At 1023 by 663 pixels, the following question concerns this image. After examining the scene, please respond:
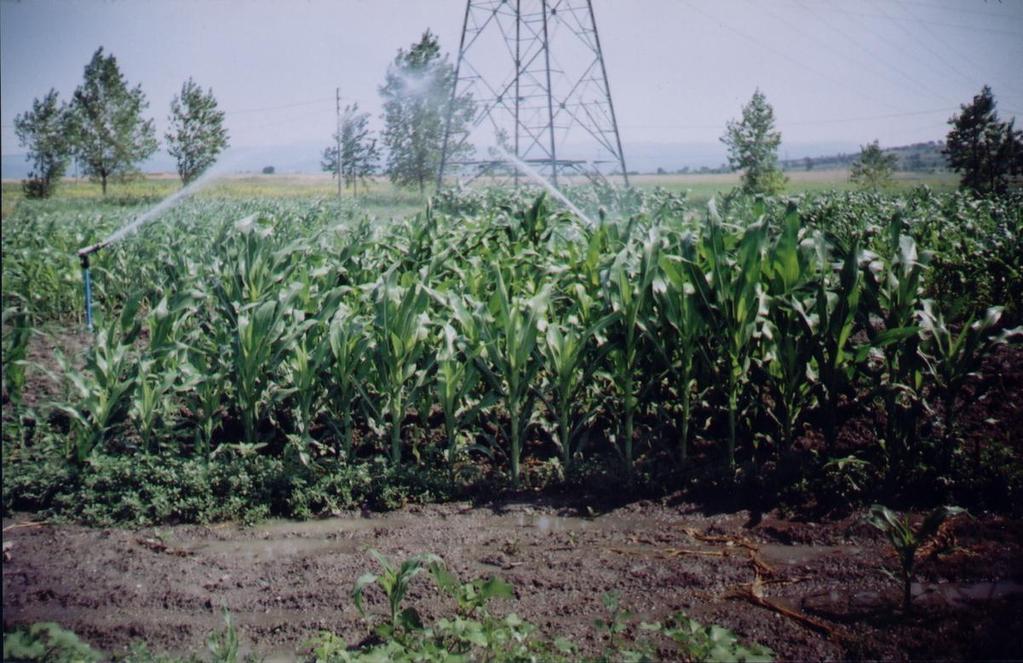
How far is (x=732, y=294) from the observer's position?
10.6 ft

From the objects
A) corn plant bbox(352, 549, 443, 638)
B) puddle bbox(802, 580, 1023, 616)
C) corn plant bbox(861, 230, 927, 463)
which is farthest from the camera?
corn plant bbox(861, 230, 927, 463)

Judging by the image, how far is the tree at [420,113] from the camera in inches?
158

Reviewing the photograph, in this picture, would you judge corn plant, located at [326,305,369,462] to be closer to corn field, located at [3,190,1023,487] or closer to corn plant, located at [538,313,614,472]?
corn field, located at [3,190,1023,487]

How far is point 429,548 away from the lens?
281 centimetres

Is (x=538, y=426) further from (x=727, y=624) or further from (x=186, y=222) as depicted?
(x=186, y=222)

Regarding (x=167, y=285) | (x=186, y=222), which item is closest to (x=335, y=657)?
(x=167, y=285)

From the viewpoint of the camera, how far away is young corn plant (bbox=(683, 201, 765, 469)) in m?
3.18

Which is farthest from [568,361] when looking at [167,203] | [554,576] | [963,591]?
[167,203]

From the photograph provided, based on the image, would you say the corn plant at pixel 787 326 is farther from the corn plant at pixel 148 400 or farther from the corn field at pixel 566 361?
the corn plant at pixel 148 400

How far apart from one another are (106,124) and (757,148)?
13.1 feet

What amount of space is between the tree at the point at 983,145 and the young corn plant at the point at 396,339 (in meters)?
2.97

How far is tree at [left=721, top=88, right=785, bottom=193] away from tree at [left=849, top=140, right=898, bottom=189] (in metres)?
0.49

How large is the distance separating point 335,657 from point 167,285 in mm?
Answer: 4508

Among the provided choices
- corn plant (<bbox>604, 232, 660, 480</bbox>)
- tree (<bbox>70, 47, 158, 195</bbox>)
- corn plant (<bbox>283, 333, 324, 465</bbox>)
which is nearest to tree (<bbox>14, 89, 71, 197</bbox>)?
tree (<bbox>70, 47, 158, 195</bbox>)
